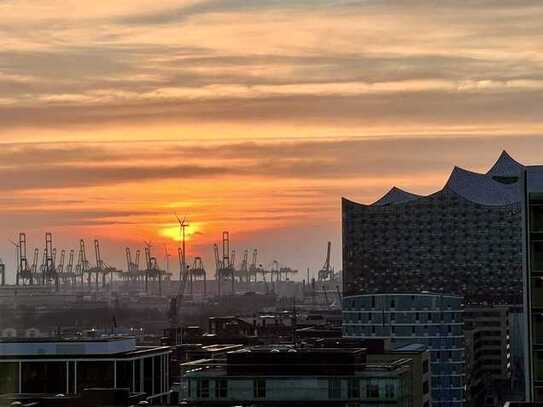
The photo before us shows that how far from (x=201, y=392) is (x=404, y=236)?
97.5 meters

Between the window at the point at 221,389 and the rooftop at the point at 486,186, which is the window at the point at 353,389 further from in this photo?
the rooftop at the point at 486,186

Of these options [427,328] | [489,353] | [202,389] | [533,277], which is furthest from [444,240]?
[533,277]

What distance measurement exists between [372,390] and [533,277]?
583 inches

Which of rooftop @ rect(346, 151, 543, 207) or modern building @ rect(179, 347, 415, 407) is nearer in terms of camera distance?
modern building @ rect(179, 347, 415, 407)

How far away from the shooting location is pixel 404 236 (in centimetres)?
13912

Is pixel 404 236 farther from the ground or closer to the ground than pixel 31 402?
farther from the ground

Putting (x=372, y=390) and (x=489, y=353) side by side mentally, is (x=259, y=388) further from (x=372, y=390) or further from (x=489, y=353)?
(x=489, y=353)

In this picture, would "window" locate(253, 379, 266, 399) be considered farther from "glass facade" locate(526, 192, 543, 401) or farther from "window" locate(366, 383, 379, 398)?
"glass facade" locate(526, 192, 543, 401)

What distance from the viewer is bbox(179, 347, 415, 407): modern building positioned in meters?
42.3

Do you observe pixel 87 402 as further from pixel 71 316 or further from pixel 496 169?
pixel 71 316

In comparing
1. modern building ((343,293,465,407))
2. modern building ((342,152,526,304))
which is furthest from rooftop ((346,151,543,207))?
modern building ((343,293,465,407))

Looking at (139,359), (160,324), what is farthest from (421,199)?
(139,359)

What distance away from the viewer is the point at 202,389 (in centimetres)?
4250

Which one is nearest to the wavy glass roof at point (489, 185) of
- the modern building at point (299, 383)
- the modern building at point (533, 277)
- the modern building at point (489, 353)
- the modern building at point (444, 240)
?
the modern building at point (444, 240)
